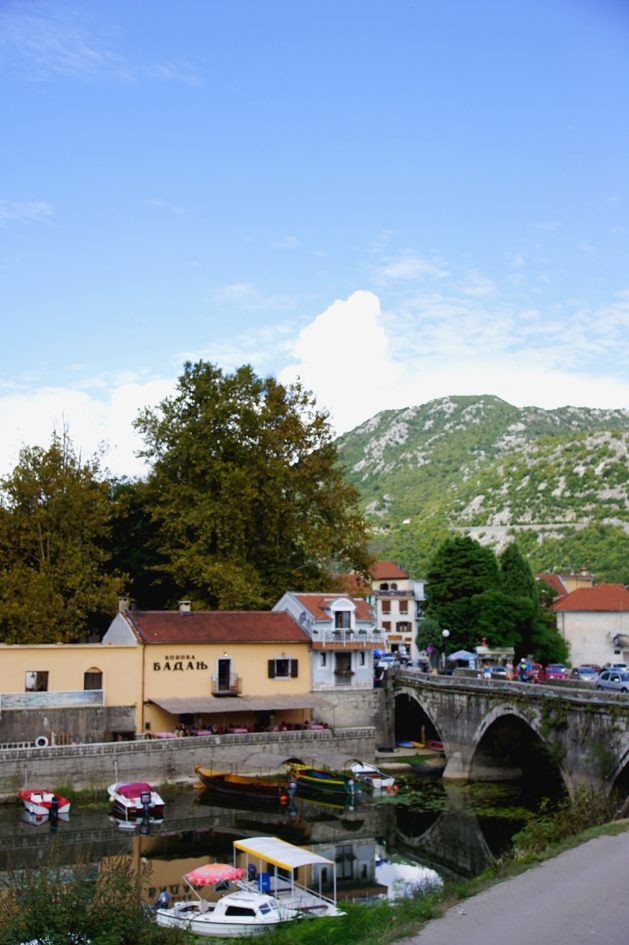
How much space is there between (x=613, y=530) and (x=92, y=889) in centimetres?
10549

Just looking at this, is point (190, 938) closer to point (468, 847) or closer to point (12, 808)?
point (468, 847)

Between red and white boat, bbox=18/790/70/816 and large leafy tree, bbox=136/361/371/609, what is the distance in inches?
647

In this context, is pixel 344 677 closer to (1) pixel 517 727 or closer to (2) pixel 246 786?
(1) pixel 517 727

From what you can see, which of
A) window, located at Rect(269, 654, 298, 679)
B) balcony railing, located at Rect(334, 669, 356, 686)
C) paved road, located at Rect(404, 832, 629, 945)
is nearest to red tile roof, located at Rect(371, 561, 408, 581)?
balcony railing, located at Rect(334, 669, 356, 686)

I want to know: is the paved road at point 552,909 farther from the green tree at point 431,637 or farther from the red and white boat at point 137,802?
the green tree at point 431,637

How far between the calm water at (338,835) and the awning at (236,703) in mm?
4260

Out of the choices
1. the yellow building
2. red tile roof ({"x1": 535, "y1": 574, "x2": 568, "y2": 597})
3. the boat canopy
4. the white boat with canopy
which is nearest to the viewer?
the white boat with canopy

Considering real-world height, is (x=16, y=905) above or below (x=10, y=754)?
above

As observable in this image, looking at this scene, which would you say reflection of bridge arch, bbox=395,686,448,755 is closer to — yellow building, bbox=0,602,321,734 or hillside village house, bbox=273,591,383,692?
hillside village house, bbox=273,591,383,692

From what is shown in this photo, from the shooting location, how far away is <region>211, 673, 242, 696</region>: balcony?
42.6 meters

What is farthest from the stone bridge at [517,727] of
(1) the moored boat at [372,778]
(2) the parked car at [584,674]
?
(2) the parked car at [584,674]

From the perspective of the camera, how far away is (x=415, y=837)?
31922 mm

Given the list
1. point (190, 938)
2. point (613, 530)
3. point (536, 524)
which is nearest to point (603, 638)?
point (613, 530)

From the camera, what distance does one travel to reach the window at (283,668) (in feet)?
147
